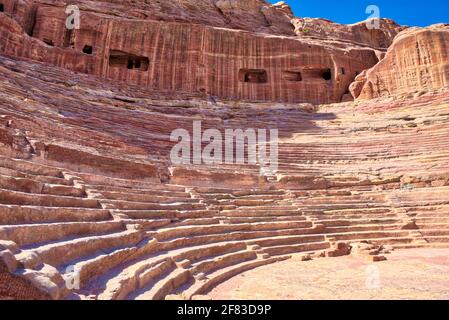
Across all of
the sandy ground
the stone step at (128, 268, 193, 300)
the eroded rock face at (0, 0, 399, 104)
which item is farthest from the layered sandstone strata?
the eroded rock face at (0, 0, 399, 104)

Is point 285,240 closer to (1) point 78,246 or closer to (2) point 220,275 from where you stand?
(2) point 220,275

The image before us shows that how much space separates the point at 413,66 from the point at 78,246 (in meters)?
21.4

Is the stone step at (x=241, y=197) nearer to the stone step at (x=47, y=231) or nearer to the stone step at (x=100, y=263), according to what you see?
the stone step at (x=100, y=263)

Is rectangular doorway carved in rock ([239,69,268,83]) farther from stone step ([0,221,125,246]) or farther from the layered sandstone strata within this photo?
stone step ([0,221,125,246])

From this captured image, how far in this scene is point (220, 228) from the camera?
8719 mm

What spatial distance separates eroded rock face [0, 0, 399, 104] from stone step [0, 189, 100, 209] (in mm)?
16838

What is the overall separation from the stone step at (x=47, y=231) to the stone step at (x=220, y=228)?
4.65 ft

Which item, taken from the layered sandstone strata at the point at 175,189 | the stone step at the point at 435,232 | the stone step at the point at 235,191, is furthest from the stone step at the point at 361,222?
the stone step at the point at 235,191

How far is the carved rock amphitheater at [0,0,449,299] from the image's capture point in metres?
5.30

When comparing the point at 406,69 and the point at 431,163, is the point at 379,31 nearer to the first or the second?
the point at 406,69

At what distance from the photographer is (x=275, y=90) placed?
24.4m

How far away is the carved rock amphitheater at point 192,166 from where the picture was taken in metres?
5.30

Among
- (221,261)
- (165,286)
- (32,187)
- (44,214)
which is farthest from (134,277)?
(221,261)
